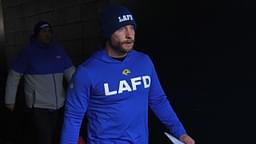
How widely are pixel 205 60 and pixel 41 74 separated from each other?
64.7 inches

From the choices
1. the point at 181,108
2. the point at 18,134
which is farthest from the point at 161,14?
the point at 18,134

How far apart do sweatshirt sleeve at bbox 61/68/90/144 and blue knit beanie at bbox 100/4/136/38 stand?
255mm

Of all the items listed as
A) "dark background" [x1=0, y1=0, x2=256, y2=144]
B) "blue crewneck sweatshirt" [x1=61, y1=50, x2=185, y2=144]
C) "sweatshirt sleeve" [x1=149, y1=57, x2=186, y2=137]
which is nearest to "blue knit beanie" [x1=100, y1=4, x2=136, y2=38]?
"blue crewneck sweatshirt" [x1=61, y1=50, x2=185, y2=144]

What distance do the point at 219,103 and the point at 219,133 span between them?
0.80 feet

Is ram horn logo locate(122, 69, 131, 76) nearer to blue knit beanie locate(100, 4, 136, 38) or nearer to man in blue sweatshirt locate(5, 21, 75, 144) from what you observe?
blue knit beanie locate(100, 4, 136, 38)

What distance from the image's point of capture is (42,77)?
5094 millimetres

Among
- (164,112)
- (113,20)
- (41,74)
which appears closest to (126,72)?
(113,20)

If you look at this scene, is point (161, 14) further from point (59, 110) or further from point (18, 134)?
point (18, 134)

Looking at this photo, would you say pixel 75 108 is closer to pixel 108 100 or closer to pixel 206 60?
pixel 108 100

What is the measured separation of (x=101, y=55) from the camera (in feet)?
9.84

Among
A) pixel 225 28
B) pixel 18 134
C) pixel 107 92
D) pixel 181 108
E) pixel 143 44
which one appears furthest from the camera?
pixel 18 134

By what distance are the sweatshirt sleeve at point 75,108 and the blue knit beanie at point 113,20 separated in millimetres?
255

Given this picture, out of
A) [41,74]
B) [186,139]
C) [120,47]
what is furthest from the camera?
[41,74]

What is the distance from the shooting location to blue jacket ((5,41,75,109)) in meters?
5.07
